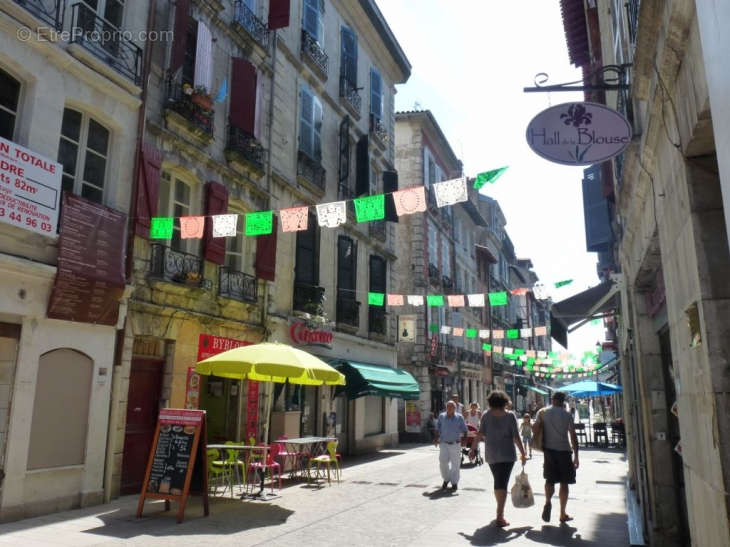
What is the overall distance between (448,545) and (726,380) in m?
4.17

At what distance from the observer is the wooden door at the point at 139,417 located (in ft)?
33.6

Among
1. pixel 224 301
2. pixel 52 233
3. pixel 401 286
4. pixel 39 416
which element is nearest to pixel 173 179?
pixel 224 301

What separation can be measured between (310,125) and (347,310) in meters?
5.55

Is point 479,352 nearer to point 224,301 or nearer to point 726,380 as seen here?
point 224,301

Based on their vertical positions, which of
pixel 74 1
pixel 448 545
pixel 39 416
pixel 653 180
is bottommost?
pixel 448 545

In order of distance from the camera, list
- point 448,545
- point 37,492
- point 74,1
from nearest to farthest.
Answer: point 448,545 → point 37,492 → point 74,1

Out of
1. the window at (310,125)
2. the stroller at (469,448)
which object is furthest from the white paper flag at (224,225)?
the stroller at (469,448)

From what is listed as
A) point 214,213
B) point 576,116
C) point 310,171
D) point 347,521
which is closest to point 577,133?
point 576,116

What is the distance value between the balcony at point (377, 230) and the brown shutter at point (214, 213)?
8321 millimetres

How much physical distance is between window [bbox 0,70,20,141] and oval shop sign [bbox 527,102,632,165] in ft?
23.7

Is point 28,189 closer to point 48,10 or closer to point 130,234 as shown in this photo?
point 130,234

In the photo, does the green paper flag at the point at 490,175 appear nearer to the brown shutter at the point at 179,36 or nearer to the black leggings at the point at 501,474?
the black leggings at the point at 501,474

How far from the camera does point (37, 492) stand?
8.22m

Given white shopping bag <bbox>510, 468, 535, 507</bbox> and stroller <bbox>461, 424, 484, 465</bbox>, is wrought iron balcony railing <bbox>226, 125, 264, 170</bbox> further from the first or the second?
white shopping bag <bbox>510, 468, 535, 507</bbox>
